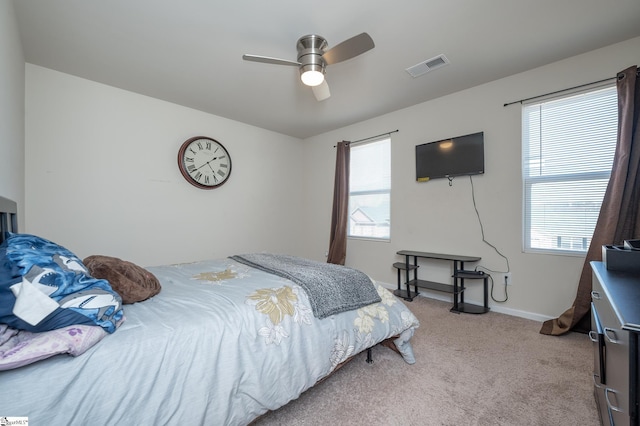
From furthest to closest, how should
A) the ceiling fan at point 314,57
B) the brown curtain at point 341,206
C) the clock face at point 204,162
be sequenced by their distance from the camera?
the brown curtain at point 341,206
the clock face at point 204,162
the ceiling fan at point 314,57

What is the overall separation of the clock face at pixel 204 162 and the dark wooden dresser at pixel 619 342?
374 cm

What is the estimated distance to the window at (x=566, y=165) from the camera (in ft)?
7.67

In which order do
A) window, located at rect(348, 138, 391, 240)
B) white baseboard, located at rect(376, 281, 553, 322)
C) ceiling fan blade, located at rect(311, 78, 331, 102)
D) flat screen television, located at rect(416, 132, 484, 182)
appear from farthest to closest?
1. window, located at rect(348, 138, 391, 240)
2. flat screen television, located at rect(416, 132, 484, 182)
3. white baseboard, located at rect(376, 281, 553, 322)
4. ceiling fan blade, located at rect(311, 78, 331, 102)

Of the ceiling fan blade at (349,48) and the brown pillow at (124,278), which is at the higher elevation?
the ceiling fan blade at (349,48)

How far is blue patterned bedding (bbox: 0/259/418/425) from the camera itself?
821 millimetres

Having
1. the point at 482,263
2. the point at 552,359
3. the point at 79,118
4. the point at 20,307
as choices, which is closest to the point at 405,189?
the point at 482,263

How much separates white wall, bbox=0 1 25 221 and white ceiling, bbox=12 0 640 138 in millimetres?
234

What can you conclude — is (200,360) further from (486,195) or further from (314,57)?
(486,195)

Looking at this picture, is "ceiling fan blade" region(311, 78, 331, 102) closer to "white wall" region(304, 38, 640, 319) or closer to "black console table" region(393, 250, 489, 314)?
"white wall" region(304, 38, 640, 319)

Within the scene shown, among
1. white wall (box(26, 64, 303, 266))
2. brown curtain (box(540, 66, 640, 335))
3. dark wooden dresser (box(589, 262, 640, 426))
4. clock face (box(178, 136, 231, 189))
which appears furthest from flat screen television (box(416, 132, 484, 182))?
clock face (box(178, 136, 231, 189))

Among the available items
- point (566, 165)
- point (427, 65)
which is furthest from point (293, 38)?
point (566, 165)

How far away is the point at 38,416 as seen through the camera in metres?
0.76

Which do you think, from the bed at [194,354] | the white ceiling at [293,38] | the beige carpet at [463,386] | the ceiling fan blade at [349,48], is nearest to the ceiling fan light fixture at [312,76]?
the ceiling fan blade at [349,48]

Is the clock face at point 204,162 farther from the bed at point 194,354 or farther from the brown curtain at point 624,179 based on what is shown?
the brown curtain at point 624,179
